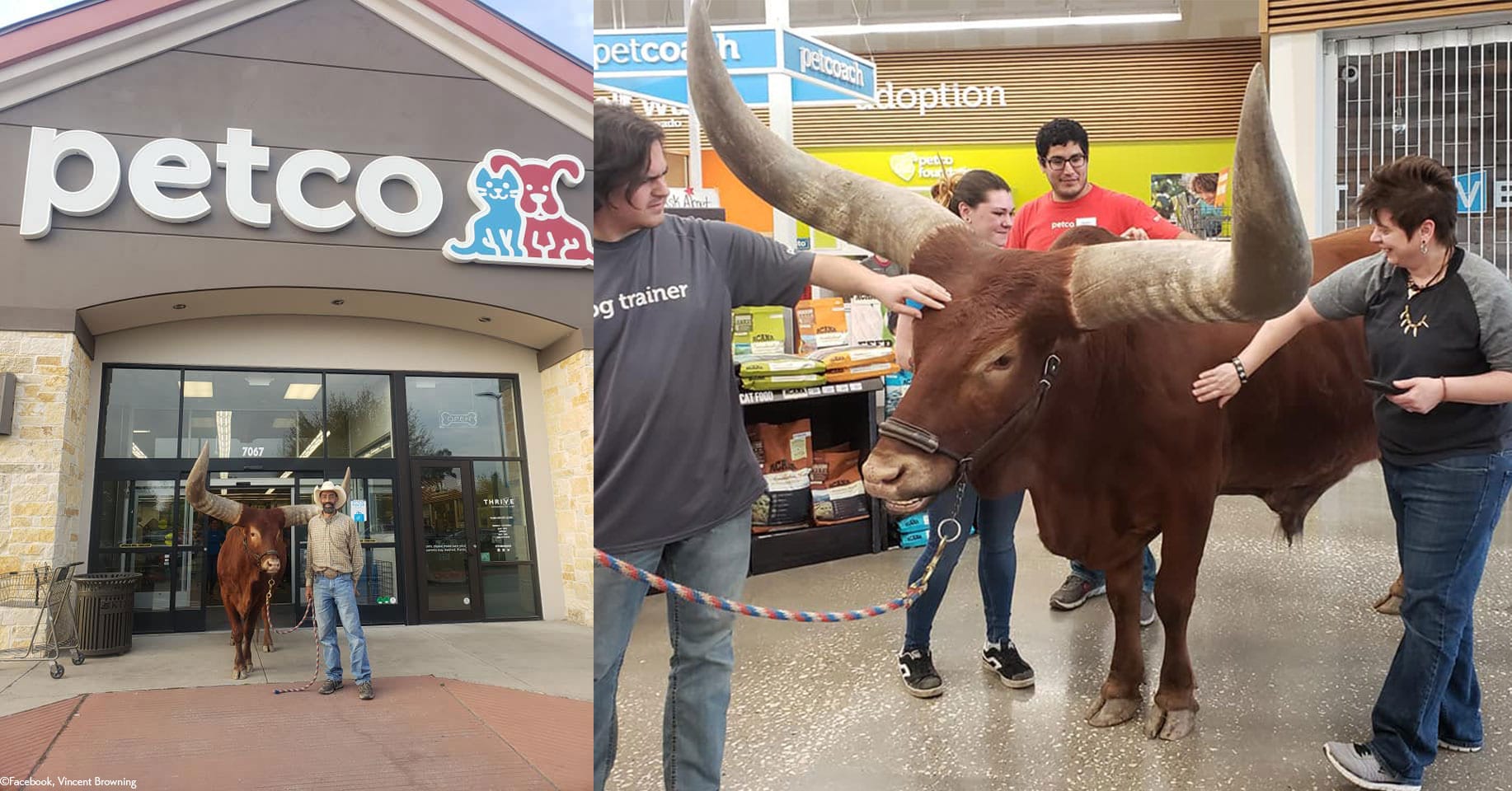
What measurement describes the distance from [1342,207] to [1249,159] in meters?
6.79

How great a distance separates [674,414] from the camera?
58.3 inches

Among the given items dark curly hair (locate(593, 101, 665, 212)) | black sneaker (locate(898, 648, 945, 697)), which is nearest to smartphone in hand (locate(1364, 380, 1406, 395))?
black sneaker (locate(898, 648, 945, 697))

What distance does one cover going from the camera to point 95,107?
42.9 inches

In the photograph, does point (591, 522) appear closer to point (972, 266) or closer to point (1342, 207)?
point (972, 266)

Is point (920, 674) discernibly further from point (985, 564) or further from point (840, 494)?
point (840, 494)

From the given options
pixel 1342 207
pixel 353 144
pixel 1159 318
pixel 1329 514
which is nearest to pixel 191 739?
pixel 353 144

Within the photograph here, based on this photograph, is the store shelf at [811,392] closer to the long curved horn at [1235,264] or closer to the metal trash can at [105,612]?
the long curved horn at [1235,264]

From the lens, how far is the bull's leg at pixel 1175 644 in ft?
8.25

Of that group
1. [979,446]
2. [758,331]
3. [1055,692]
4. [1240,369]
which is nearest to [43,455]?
[979,446]

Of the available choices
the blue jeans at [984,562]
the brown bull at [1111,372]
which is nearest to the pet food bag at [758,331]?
the blue jeans at [984,562]

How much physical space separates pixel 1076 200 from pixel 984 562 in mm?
1212

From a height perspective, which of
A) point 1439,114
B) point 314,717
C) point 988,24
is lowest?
point 314,717

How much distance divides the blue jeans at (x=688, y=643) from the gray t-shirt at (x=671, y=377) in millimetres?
45

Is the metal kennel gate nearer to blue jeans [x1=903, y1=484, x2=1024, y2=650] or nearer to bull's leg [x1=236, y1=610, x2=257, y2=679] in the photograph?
blue jeans [x1=903, y1=484, x2=1024, y2=650]
